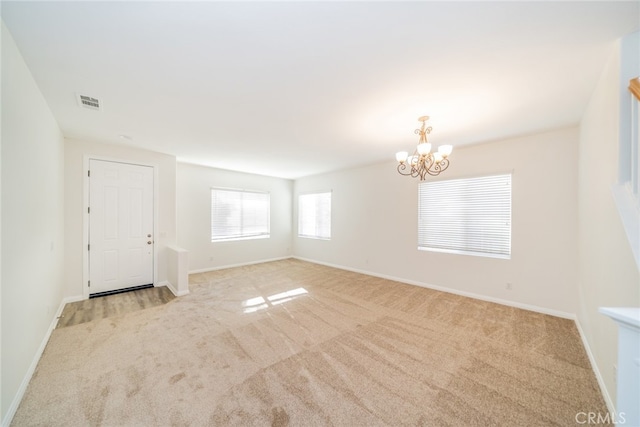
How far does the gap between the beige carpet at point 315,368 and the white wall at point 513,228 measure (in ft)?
1.52

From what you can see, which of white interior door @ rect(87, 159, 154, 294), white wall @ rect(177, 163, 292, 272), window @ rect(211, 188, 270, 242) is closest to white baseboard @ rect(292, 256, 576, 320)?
white wall @ rect(177, 163, 292, 272)

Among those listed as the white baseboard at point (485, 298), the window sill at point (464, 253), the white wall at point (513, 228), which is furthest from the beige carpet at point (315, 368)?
the window sill at point (464, 253)

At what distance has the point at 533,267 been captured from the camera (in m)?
3.34

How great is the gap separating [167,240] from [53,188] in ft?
6.36

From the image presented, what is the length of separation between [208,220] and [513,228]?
6.19 m

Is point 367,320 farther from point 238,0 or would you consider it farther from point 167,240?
point 167,240

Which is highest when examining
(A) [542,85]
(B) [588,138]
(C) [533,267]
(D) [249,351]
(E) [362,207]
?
(A) [542,85]

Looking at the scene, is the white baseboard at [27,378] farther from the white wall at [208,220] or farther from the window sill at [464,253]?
the window sill at [464,253]

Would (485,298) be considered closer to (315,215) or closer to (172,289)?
(315,215)

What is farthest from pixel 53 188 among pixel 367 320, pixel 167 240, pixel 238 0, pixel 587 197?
pixel 587 197

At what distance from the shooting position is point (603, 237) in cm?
193

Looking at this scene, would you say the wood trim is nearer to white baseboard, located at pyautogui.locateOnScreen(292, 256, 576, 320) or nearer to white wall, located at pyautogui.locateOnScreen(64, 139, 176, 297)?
white baseboard, located at pyautogui.locateOnScreen(292, 256, 576, 320)

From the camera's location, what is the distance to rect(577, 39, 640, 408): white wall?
1.59m

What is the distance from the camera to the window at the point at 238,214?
5.81 meters
